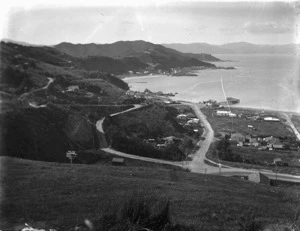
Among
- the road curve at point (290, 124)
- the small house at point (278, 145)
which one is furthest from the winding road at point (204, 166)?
the road curve at point (290, 124)

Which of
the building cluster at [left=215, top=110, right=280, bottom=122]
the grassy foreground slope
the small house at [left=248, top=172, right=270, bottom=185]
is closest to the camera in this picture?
the grassy foreground slope

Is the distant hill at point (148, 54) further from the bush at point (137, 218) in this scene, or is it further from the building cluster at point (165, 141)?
the bush at point (137, 218)

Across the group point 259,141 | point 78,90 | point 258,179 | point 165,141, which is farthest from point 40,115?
point 259,141

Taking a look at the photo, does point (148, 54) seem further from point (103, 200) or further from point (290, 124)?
point (103, 200)

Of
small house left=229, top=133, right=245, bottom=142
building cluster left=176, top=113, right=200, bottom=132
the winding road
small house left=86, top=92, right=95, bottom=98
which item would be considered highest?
small house left=86, top=92, right=95, bottom=98

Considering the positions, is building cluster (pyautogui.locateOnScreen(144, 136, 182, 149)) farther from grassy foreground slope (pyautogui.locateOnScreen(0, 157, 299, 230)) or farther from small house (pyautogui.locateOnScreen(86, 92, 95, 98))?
grassy foreground slope (pyautogui.locateOnScreen(0, 157, 299, 230))

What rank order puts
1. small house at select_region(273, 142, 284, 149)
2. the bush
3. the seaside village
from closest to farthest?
1. the bush
2. small house at select_region(273, 142, 284, 149)
3. the seaside village

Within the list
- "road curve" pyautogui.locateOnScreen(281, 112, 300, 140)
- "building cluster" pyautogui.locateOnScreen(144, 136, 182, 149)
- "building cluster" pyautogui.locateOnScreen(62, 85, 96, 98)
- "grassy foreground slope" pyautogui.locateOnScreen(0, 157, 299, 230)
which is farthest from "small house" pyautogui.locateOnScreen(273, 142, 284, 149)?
"grassy foreground slope" pyautogui.locateOnScreen(0, 157, 299, 230)

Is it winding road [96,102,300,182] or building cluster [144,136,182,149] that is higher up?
building cluster [144,136,182,149]
